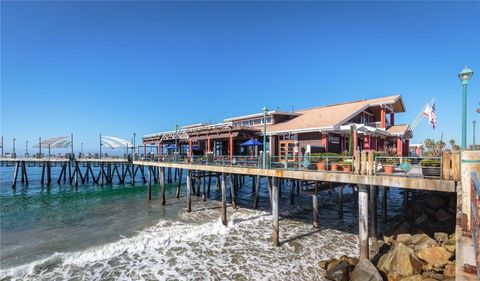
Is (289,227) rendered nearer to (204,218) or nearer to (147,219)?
(204,218)

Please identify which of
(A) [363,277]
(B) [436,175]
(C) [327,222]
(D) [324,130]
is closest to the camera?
(A) [363,277]

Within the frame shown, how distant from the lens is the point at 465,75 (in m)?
7.98

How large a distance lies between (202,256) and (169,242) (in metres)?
2.75

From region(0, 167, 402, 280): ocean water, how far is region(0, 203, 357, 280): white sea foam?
0.14 ft

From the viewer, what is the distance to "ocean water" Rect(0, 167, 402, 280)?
10945 millimetres

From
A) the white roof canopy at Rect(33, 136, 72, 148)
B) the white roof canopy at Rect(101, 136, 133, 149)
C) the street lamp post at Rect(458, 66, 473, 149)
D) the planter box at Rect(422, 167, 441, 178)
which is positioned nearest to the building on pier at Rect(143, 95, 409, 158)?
the planter box at Rect(422, 167, 441, 178)

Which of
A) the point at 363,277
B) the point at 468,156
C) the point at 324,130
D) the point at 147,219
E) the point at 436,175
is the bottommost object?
the point at 147,219

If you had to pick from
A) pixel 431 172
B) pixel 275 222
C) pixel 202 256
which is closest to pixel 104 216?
pixel 202 256

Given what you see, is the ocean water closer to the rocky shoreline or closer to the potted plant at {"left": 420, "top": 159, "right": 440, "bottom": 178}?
the rocky shoreline

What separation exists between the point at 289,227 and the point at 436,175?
29.6ft

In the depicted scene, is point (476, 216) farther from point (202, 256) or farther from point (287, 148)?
point (287, 148)

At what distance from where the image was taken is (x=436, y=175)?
366 inches

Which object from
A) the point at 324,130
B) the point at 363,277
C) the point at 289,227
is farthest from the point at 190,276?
the point at 324,130

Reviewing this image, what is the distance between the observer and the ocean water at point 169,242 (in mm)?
10945
